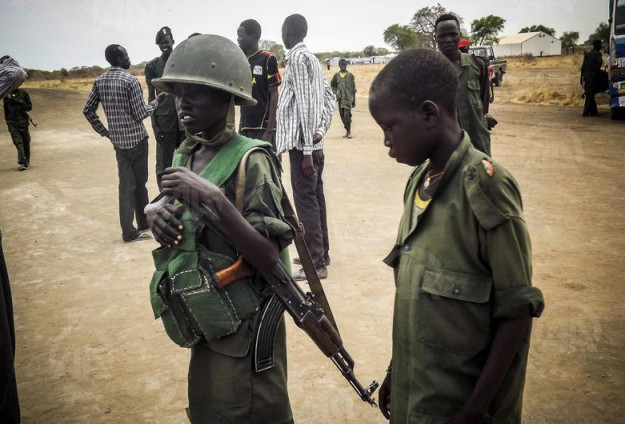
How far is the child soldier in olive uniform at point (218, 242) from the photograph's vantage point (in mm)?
1671

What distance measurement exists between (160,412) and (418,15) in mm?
55826

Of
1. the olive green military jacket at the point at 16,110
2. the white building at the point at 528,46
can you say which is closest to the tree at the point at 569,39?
the white building at the point at 528,46

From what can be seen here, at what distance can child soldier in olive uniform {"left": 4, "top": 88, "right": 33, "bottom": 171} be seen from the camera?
964 cm

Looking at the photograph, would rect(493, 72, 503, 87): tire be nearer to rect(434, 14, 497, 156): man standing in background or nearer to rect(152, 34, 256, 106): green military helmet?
rect(434, 14, 497, 156): man standing in background

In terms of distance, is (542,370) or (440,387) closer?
(440,387)

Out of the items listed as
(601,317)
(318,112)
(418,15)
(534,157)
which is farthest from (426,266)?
(418,15)

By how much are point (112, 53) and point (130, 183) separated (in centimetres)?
147

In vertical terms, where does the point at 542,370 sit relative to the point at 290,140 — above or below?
below

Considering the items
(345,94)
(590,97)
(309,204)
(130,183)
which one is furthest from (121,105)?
(590,97)

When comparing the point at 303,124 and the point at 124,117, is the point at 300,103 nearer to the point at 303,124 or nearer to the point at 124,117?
the point at 303,124

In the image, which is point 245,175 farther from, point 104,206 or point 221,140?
point 104,206

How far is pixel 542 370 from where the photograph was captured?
2943 millimetres

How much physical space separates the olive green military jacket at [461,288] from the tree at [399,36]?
243ft

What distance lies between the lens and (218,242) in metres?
1.76
